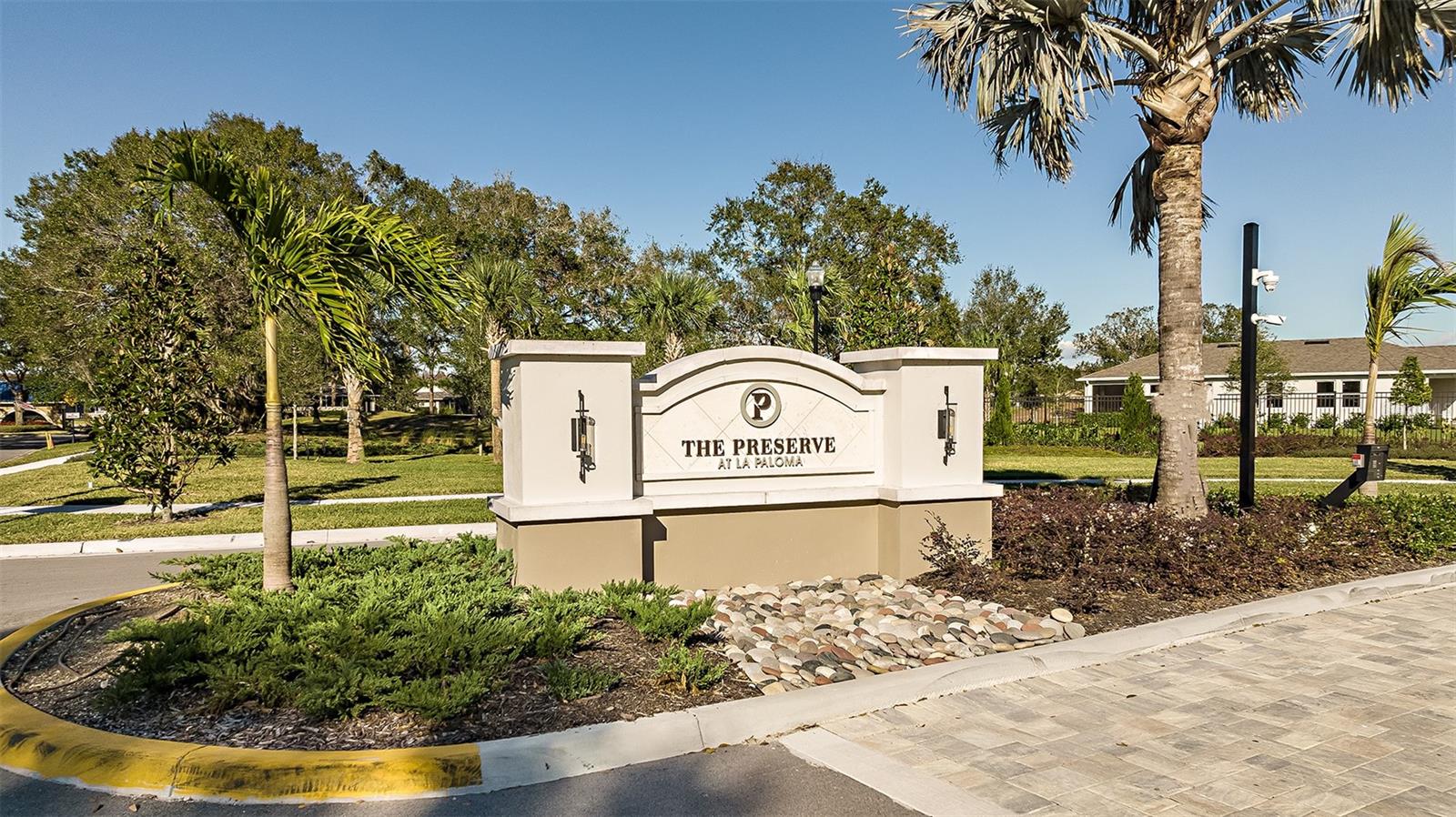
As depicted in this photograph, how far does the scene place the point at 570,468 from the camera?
730 centimetres

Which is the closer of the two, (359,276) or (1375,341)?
(359,276)

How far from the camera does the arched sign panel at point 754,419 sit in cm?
799

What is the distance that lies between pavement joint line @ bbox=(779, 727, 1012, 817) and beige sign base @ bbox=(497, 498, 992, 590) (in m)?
2.95

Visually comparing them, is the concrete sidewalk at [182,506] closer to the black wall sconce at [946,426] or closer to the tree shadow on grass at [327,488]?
the tree shadow on grass at [327,488]

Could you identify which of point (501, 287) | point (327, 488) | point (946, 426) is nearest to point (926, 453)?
point (946, 426)

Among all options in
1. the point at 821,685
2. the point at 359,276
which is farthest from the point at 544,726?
the point at 359,276

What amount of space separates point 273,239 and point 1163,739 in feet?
22.5

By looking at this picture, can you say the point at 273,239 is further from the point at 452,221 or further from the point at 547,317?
the point at 452,221

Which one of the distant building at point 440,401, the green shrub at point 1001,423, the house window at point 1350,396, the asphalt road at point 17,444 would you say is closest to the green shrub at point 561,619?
the green shrub at point 1001,423

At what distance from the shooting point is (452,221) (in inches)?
1426

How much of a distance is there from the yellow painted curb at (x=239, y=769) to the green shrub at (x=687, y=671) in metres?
1.33

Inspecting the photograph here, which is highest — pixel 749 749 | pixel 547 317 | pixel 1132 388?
pixel 547 317

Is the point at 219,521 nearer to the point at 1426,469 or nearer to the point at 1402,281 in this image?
the point at 1402,281

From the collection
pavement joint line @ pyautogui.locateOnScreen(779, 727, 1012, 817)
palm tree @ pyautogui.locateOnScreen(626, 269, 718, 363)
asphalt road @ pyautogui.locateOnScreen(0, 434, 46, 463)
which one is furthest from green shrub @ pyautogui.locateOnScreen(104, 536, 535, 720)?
asphalt road @ pyautogui.locateOnScreen(0, 434, 46, 463)
